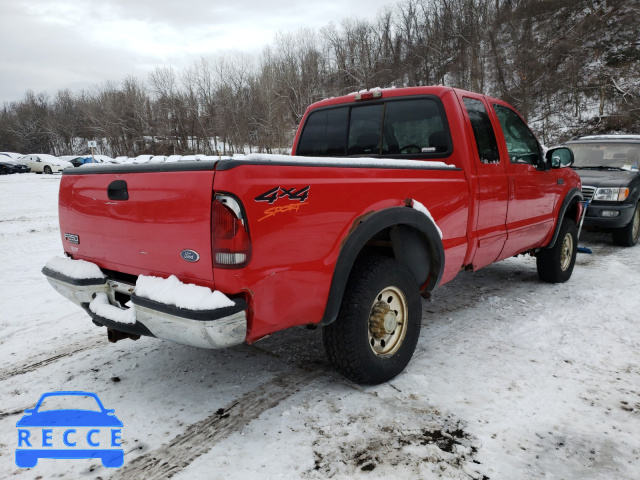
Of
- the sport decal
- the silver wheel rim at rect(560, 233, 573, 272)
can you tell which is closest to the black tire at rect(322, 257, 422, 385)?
the sport decal

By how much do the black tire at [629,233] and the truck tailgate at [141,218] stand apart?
7846mm

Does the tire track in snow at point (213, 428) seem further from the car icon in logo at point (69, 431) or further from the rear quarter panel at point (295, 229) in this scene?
the rear quarter panel at point (295, 229)

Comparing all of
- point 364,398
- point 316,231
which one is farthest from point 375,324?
point 316,231

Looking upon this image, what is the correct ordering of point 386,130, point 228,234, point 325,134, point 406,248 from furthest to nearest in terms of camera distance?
point 325,134 < point 386,130 < point 406,248 < point 228,234

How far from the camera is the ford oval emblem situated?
7.11 feet

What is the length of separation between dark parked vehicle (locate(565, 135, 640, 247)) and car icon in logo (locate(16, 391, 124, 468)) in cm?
764

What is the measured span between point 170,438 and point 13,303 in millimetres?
3416

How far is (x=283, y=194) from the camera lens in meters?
2.19

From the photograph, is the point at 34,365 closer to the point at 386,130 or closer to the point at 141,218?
the point at 141,218

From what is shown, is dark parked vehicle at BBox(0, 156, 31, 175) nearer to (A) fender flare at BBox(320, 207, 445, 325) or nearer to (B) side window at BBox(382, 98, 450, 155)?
(B) side window at BBox(382, 98, 450, 155)

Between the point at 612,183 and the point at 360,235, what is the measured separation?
259 inches

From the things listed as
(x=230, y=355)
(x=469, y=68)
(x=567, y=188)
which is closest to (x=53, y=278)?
(x=230, y=355)

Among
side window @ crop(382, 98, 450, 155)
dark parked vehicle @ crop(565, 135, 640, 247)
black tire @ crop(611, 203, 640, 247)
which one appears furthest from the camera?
black tire @ crop(611, 203, 640, 247)

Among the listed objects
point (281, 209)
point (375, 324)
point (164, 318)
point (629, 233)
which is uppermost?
point (281, 209)
